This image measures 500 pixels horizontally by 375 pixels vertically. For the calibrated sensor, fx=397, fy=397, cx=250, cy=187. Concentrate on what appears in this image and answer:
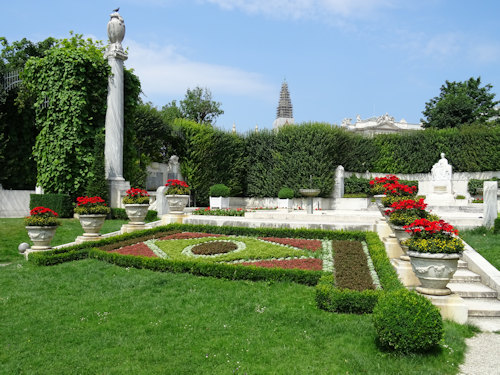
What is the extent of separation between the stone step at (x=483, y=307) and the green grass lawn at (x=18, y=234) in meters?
10.8

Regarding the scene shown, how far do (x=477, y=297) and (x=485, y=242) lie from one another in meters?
3.73

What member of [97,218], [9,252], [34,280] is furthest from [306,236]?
[9,252]

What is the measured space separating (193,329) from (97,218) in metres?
7.45

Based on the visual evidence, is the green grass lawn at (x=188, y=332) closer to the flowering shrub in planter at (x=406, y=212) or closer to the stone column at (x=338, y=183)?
the flowering shrub in planter at (x=406, y=212)

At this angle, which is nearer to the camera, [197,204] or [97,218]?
[97,218]

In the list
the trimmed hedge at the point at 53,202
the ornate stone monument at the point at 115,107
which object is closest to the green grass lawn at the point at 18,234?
the trimmed hedge at the point at 53,202

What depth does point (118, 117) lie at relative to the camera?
66.9ft

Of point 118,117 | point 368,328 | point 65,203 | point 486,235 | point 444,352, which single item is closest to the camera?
point 444,352

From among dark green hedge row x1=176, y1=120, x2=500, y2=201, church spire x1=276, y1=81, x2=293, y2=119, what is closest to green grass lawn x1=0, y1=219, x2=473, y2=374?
dark green hedge row x1=176, y1=120, x2=500, y2=201

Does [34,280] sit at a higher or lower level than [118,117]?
lower

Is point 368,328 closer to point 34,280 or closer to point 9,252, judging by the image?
point 34,280

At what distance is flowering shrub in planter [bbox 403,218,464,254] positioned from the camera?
18.1 ft

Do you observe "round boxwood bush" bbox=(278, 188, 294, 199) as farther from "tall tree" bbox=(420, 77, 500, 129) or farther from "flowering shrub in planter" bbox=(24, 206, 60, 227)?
"tall tree" bbox=(420, 77, 500, 129)

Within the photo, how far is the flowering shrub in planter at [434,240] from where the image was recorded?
553 cm
